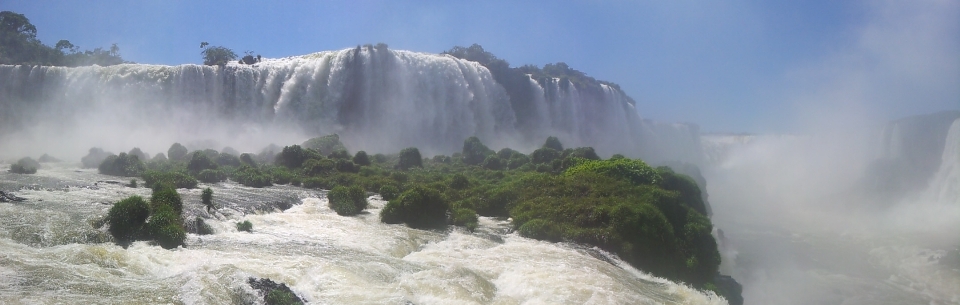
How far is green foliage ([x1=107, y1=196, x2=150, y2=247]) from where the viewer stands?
11875 mm

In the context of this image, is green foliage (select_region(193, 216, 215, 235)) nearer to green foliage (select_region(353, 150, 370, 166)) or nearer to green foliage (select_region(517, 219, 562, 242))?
green foliage (select_region(517, 219, 562, 242))

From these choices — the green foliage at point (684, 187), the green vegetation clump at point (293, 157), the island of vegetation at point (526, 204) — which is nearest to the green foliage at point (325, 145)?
the green vegetation clump at point (293, 157)

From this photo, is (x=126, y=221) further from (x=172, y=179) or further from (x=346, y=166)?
(x=346, y=166)

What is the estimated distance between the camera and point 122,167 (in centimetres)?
2511

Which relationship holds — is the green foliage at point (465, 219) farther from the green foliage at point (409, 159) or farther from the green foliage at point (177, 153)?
the green foliage at point (177, 153)

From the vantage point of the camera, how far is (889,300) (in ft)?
80.2

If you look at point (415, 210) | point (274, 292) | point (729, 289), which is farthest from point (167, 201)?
point (729, 289)

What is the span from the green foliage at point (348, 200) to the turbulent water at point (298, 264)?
101 cm

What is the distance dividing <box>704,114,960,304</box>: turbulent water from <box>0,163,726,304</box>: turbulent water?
15.3 meters

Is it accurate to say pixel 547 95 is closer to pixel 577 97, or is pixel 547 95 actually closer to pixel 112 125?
pixel 577 97

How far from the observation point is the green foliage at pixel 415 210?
Result: 57.7 ft

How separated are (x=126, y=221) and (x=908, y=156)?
56.6 meters

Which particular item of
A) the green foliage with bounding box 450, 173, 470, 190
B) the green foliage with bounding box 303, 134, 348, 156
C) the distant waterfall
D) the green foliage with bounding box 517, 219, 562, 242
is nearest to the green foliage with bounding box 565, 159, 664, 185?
the green foliage with bounding box 450, 173, 470, 190

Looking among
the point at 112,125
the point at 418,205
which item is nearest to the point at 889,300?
the point at 418,205
